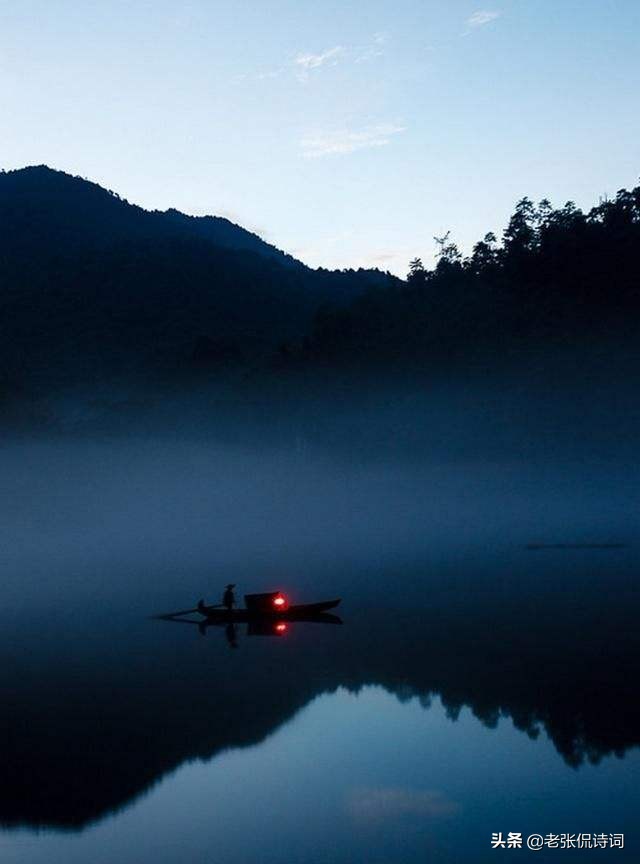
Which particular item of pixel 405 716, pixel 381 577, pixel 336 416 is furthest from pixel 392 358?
pixel 405 716

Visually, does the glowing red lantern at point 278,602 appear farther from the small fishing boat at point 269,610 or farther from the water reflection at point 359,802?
the water reflection at point 359,802

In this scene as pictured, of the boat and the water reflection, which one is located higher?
the boat

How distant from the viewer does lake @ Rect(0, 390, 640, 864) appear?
18.3 meters

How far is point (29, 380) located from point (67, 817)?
143 meters

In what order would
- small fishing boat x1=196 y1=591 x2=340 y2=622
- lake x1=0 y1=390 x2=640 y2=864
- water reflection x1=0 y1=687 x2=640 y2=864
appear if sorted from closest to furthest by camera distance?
water reflection x1=0 y1=687 x2=640 y2=864 → lake x1=0 y1=390 x2=640 y2=864 → small fishing boat x1=196 y1=591 x2=340 y2=622

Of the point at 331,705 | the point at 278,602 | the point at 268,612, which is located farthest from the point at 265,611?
the point at 331,705

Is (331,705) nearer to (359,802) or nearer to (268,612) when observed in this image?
(359,802)

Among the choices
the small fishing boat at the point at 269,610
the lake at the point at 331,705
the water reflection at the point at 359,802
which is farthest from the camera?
the small fishing boat at the point at 269,610

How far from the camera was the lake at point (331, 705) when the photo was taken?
18.3m

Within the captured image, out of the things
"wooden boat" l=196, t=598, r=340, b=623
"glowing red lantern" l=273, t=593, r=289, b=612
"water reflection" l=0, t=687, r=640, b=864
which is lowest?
"water reflection" l=0, t=687, r=640, b=864

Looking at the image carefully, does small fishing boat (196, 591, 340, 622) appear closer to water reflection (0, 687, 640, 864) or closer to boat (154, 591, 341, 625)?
boat (154, 591, 341, 625)

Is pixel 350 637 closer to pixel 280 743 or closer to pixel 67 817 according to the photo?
pixel 280 743

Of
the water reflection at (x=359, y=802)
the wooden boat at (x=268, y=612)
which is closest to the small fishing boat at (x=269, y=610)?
the wooden boat at (x=268, y=612)

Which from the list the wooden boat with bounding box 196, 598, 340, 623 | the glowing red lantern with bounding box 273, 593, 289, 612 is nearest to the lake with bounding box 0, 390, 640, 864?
the wooden boat with bounding box 196, 598, 340, 623
